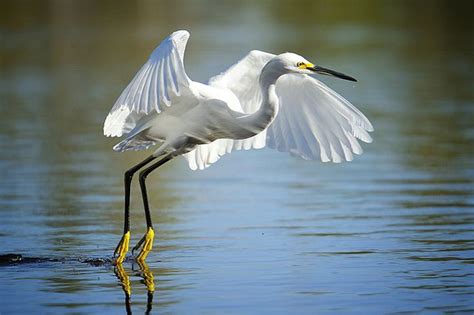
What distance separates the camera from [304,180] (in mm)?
14430

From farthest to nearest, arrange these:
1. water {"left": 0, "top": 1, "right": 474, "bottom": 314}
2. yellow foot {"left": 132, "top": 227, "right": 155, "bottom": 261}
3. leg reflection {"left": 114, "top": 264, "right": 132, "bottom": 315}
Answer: yellow foot {"left": 132, "top": 227, "right": 155, "bottom": 261}, water {"left": 0, "top": 1, "right": 474, "bottom": 314}, leg reflection {"left": 114, "top": 264, "right": 132, "bottom": 315}

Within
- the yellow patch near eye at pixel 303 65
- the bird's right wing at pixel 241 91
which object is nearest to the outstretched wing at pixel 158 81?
the yellow patch near eye at pixel 303 65

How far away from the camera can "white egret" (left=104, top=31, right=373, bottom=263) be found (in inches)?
415

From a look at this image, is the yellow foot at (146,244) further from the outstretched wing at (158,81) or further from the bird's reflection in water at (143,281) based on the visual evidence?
the outstretched wing at (158,81)

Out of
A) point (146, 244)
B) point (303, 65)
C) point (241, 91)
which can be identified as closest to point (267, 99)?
point (303, 65)

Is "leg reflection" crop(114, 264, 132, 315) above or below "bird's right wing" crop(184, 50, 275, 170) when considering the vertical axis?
below

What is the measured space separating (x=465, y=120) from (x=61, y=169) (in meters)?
6.45

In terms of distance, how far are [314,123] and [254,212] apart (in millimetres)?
1354

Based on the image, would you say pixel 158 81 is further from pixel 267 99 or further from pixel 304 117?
pixel 304 117

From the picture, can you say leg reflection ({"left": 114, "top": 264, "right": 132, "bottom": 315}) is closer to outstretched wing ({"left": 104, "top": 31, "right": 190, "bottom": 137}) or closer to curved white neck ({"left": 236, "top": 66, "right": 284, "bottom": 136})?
outstretched wing ({"left": 104, "top": 31, "right": 190, "bottom": 137})

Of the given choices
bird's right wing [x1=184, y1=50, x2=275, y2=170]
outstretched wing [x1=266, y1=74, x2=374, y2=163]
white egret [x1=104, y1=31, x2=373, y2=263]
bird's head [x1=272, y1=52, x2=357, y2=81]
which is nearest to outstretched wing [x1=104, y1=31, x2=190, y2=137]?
white egret [x1=104, y1=31, x2=373, y2=263]

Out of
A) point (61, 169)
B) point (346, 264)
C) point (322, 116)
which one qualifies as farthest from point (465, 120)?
point (346, 264)

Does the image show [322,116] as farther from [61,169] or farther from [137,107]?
[61,169]

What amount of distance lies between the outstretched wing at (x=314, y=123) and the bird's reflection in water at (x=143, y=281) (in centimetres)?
196
